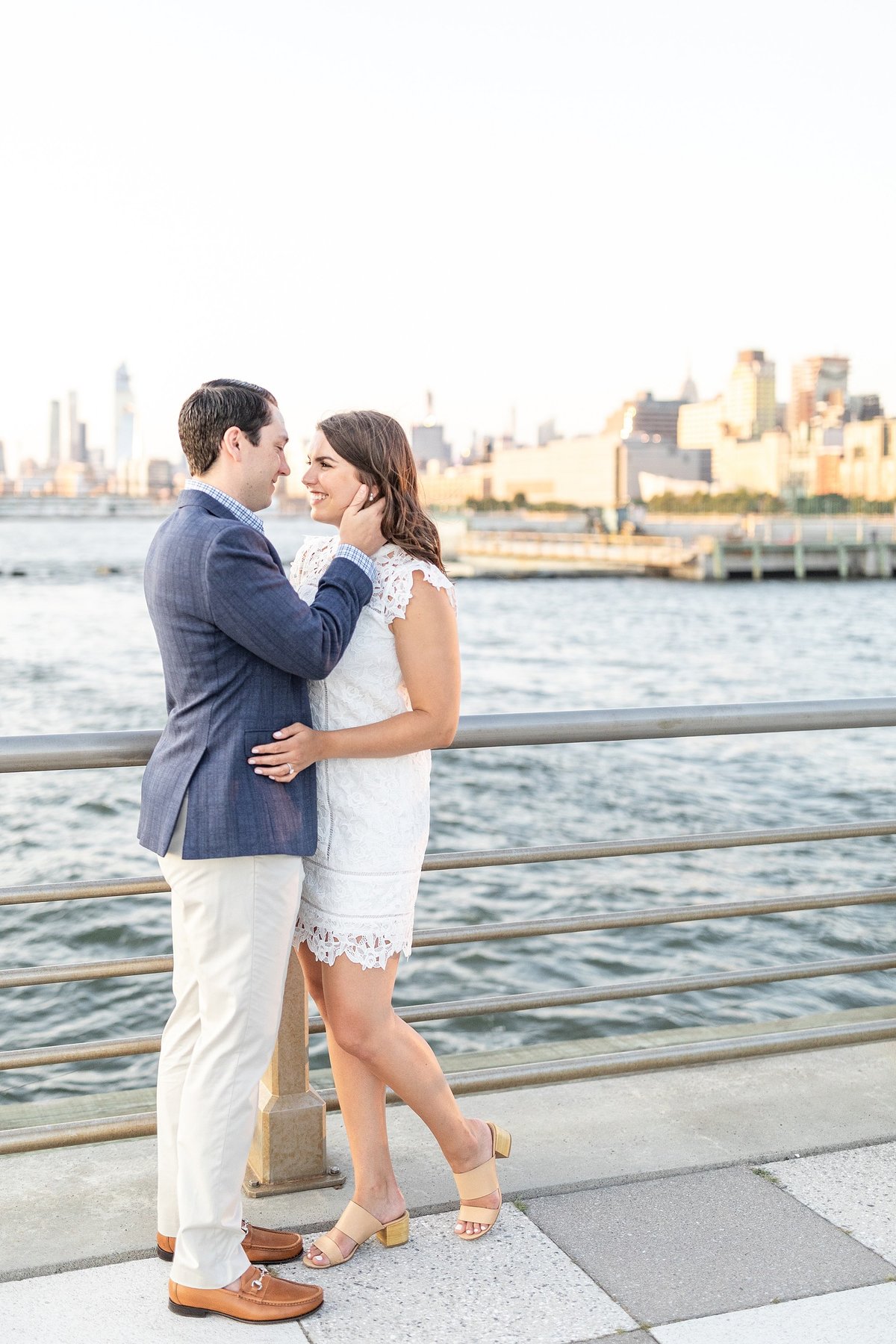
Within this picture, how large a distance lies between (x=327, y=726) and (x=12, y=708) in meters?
31.4

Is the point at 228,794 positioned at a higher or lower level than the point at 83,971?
higher

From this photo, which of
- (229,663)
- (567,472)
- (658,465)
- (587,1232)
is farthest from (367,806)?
(658,465)

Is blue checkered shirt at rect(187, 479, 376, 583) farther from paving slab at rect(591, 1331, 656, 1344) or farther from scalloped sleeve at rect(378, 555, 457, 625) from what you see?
paving slab at rect(591, 1331, 656, 1344)

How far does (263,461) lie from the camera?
2482 millimetres

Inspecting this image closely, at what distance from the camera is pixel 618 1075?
12.2ft

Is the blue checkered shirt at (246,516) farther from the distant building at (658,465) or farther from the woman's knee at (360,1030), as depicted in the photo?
the distant building at (658,465)

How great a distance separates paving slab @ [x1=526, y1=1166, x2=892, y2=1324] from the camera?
2625mm

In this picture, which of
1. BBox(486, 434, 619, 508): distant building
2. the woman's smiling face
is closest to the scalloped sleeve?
the woman's smiling face

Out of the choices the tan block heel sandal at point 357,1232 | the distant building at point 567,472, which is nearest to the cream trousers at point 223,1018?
the tan block heel sandal at point 357,1232

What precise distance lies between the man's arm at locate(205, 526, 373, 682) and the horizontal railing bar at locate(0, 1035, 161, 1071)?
1042mm

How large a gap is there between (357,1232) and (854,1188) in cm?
111

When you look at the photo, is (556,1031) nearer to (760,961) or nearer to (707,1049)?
(760,961)

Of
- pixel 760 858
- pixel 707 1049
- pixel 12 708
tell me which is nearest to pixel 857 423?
pixel 12 708

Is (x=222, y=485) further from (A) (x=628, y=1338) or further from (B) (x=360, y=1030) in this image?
(A) (x=628, y=1338)
